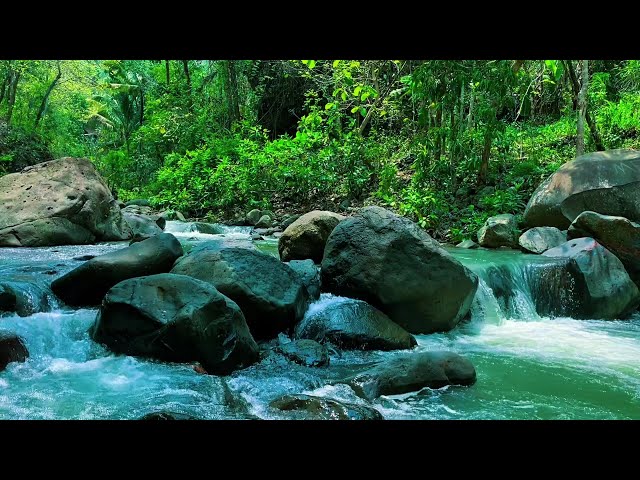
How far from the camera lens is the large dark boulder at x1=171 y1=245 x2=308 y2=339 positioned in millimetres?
5547

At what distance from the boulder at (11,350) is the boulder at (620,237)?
25.5 feet

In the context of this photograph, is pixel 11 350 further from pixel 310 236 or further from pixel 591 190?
pixel 591 190

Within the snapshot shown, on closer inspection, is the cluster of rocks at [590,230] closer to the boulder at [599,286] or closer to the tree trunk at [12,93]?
the boulder at [599,286]

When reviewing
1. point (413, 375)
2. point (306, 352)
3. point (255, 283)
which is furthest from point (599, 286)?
point (255, 283)

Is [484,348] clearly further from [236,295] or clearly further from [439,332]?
[236,295]

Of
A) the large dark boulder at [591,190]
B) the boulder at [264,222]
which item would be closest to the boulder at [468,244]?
the large dark boulder at [591,190]

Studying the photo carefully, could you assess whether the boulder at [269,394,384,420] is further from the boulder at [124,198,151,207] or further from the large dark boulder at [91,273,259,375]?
the boulder at [124,198,151,207]

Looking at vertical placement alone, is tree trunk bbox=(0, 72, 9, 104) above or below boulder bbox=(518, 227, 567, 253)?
above

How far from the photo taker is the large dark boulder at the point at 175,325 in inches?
183

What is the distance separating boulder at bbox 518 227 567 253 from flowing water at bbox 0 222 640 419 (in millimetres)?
2555

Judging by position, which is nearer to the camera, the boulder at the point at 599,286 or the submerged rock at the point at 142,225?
the boulder at the point at 599,286

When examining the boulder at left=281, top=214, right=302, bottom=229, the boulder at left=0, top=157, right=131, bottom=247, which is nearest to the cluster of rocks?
the boulder at left=281, top=214, right=302, bottom=229

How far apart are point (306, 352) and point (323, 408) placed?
1434 mm
